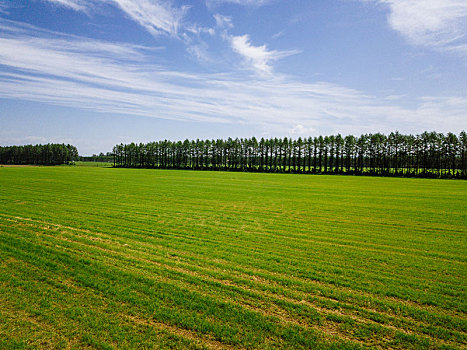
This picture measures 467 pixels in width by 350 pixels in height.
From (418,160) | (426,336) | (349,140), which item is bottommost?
(426,336)

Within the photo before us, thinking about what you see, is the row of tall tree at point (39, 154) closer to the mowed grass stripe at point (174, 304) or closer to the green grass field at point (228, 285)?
the green grass field at point (228, 285)

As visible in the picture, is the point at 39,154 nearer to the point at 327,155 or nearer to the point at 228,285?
the point at 327,155

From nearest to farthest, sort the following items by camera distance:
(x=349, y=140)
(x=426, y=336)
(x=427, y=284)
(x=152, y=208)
A: (x=426, y=336)
(x=427, y=284)
(x=152, y=208)
(x=349, y=140)

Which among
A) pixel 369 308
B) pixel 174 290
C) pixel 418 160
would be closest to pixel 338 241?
pixel 369 308

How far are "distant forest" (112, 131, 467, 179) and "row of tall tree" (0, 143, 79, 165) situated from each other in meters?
41.6

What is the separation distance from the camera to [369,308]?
7191mm

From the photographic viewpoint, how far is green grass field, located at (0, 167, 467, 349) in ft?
19.5

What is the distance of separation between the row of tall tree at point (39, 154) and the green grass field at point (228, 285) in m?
198

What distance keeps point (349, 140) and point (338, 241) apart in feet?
380

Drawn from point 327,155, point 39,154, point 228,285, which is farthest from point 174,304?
point 39,154

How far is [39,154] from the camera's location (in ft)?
600

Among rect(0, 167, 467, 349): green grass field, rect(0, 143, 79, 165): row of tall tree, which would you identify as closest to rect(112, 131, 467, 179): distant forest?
rect(0, 143, 79, 165): row of tall tree

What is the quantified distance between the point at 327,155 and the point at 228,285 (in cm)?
12425

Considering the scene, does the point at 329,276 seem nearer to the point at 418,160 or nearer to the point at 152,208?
the point at 152,208
